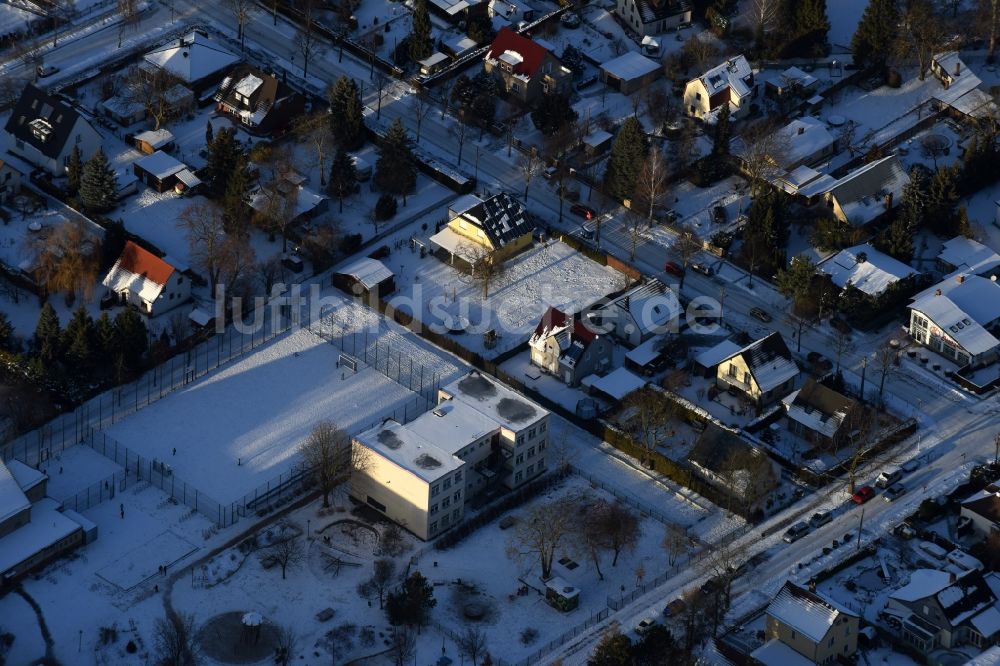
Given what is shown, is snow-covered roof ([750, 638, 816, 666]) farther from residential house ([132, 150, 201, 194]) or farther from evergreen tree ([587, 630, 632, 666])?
residential house ([132, 150, 201, 194])

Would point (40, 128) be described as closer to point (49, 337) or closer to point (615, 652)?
point (49, 337)

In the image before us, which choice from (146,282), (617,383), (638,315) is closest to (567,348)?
(617,383)

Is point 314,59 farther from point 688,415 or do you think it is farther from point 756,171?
point 688,415

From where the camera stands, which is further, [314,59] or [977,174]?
[314,59]

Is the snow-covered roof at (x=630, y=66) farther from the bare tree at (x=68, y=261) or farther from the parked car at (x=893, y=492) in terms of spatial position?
the parked car at (x=893, y=492)

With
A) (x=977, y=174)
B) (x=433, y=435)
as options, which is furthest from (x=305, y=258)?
(x=977, y=174)

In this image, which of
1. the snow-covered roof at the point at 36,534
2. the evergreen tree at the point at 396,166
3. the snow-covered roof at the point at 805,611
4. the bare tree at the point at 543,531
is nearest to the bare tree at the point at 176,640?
the snow-covered roof at the point at 36,534
